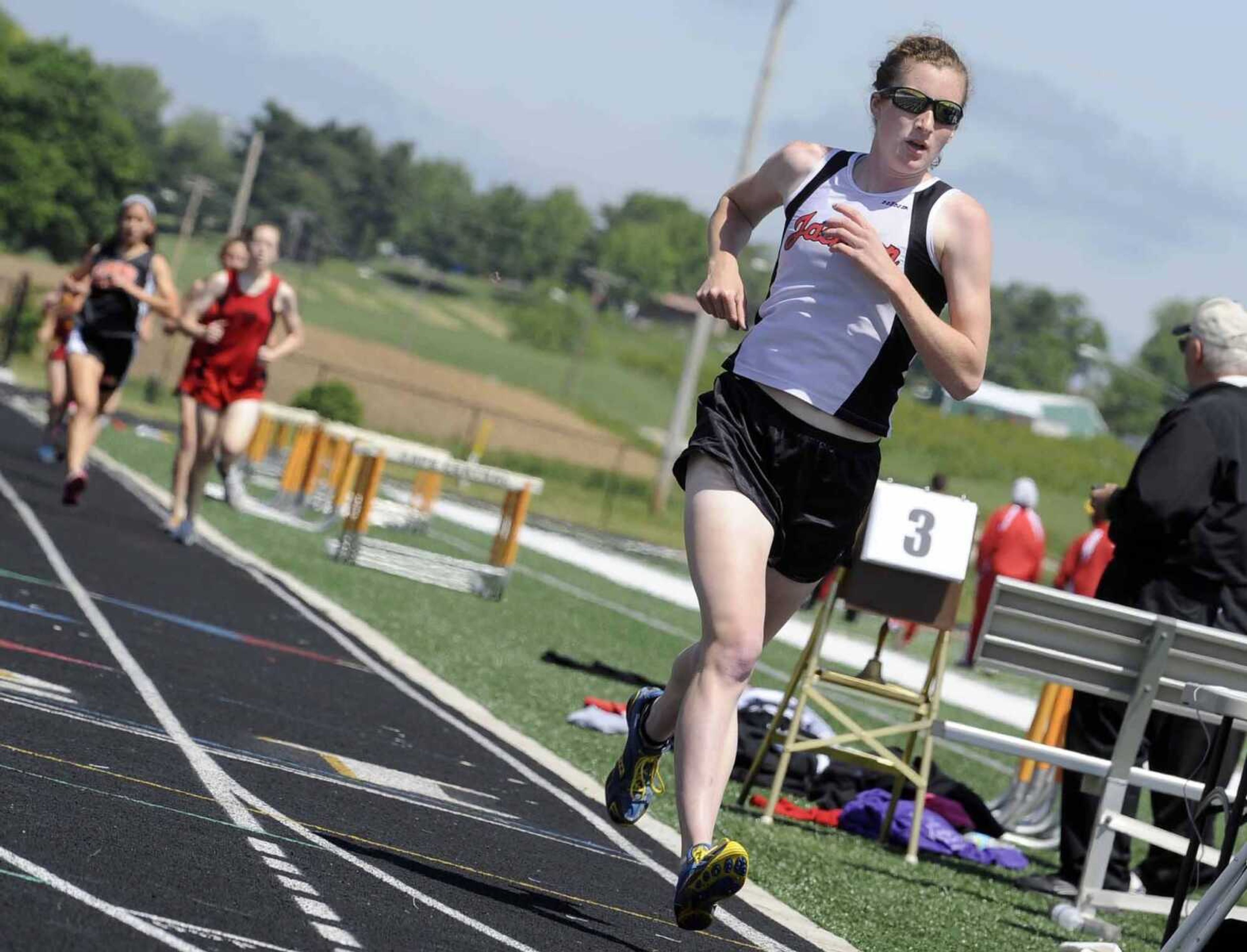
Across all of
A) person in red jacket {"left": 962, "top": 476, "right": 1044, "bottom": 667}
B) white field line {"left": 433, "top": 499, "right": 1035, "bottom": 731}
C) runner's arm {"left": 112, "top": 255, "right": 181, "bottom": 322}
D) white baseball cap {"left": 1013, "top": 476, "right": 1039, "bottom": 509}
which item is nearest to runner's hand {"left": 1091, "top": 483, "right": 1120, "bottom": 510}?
white field line {"left": 433, "top": 499, "right": 1035, "bottom": 731}

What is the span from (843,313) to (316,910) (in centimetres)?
194

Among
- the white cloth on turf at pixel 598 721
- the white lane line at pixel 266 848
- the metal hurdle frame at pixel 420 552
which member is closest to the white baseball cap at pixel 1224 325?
the white cloth on turf at pixel 598 721

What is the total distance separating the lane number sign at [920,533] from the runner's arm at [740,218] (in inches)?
117

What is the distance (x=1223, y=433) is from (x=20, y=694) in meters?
4.41

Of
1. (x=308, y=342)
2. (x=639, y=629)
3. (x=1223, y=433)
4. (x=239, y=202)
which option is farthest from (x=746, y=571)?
(x=308, y=342)

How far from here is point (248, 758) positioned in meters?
6.51

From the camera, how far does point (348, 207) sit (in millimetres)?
119438

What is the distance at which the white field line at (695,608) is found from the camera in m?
18.2

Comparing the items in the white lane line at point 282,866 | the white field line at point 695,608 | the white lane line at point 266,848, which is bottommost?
the white field line at point 695,608

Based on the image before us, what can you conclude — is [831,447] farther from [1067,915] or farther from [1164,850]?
[1164,850]

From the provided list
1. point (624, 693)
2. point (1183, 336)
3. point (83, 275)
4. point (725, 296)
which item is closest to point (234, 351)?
point (83, 275)

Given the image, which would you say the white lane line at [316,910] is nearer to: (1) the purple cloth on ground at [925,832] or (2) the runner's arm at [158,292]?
(1) the purple cloth on ground at [925,832]

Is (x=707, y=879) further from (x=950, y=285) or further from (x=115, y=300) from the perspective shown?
(x=115, y=300)

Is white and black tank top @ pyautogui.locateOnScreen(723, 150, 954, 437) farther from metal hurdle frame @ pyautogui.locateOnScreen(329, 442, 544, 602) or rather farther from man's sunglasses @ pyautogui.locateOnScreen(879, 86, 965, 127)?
metal hurdle frame @ pyautogui.locateOnScreen(329, 442, 544, 602)
